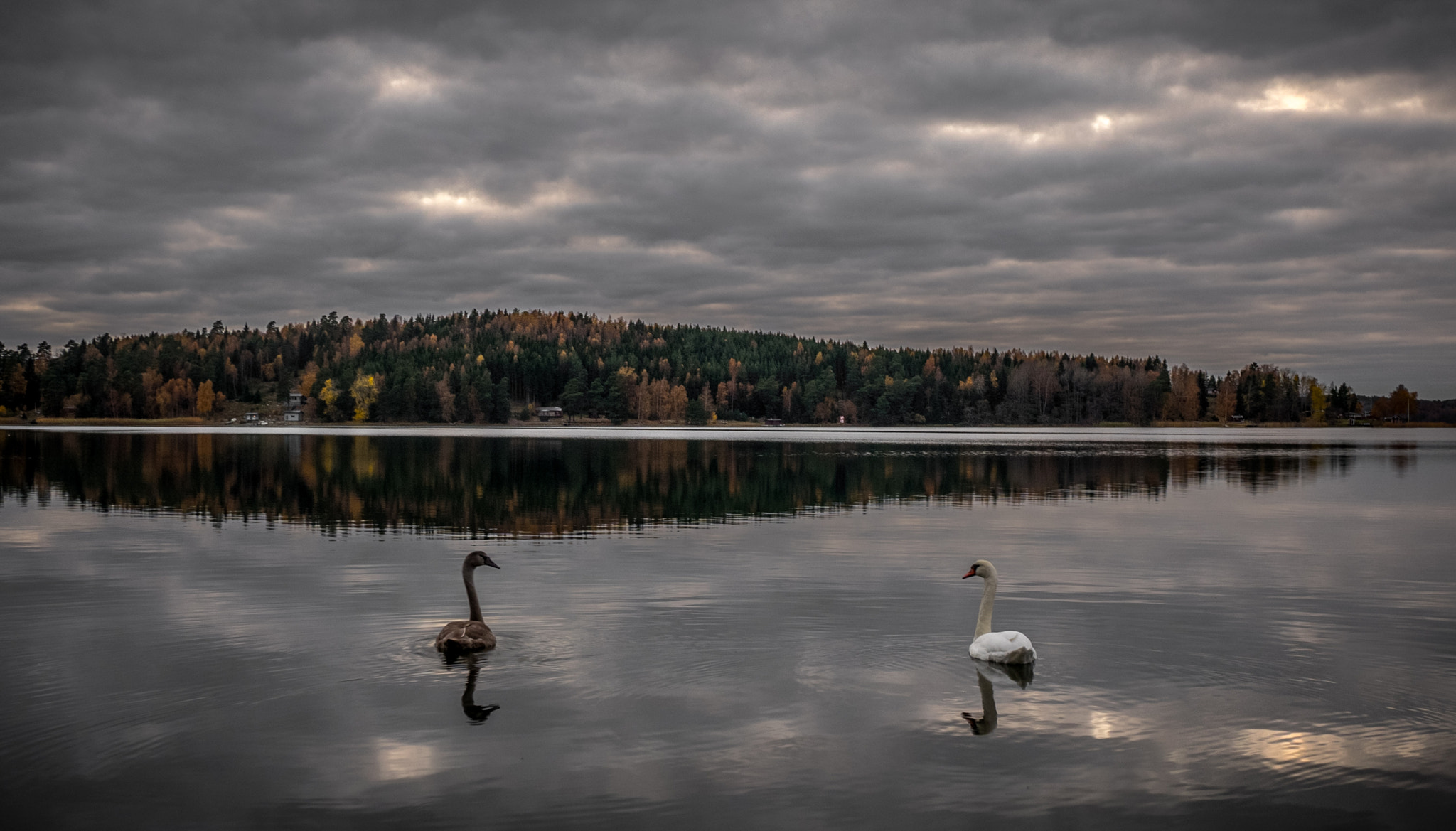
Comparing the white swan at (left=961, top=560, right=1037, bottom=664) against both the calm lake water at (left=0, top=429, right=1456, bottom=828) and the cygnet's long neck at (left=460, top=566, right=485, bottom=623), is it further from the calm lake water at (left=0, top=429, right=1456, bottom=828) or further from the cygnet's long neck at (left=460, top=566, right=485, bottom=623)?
the cygnet's long neck at (left=460, top=566, right=485, bottom=623)

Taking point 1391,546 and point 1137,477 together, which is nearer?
point 1391,546

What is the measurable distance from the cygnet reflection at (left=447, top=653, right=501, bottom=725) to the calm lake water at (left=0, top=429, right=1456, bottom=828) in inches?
2.5

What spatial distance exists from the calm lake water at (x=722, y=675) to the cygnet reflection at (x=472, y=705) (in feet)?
0.21

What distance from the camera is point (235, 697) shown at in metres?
12.8

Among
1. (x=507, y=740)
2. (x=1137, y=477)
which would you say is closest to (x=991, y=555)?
(x=507, y=740)

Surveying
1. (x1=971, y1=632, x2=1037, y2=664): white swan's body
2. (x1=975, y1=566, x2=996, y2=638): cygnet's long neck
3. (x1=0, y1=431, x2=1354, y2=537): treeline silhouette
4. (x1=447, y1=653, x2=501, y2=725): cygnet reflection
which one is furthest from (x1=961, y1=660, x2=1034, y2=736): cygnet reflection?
(x1=0, y1=431, x2=1354, y2=537): treeline silhouette

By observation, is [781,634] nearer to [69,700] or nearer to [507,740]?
[507,740]

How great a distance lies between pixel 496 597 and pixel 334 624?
3.41m

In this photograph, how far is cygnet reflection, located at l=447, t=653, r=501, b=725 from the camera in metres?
12.1

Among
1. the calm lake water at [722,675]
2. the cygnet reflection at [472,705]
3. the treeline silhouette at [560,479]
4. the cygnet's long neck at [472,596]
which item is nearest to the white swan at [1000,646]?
the calm lake water at [722,675]

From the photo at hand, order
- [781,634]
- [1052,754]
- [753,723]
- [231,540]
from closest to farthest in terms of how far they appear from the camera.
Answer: [1052,754], [753,723], [781,634], [231,540]

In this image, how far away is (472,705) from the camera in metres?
12.6

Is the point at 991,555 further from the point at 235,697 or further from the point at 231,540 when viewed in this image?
the point at 231,540

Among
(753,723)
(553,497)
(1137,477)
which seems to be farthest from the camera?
(1137,477)
